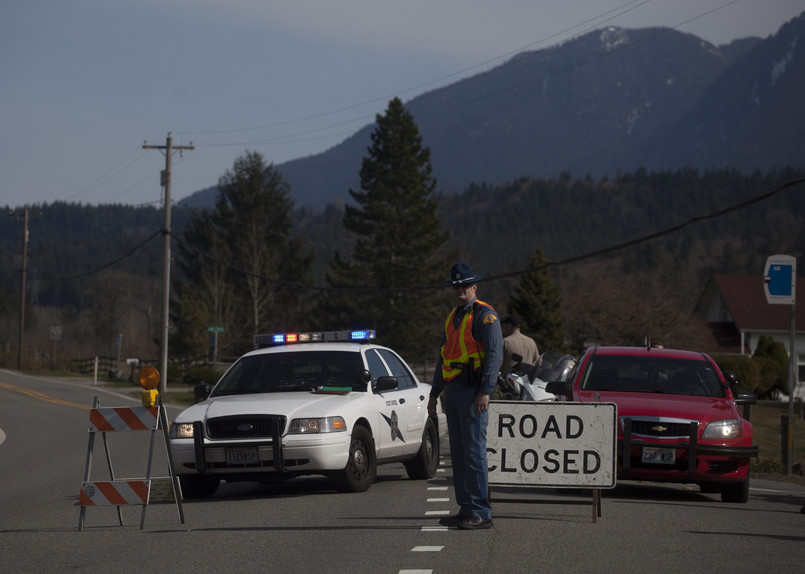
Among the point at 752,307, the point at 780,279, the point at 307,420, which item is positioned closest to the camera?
the point at 307,420

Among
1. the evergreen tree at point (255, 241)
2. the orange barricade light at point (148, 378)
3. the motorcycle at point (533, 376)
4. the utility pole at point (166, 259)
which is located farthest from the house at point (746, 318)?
the orange barricade light at point (148, 378)

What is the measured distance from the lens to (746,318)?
5950cm

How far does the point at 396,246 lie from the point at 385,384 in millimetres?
49219

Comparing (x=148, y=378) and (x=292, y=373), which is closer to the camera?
(x=148, y=378)

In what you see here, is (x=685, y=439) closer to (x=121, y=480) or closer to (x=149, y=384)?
(x=149, y=384)

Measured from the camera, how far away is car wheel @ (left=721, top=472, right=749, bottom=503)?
11172 mm

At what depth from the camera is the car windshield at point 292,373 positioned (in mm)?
12172

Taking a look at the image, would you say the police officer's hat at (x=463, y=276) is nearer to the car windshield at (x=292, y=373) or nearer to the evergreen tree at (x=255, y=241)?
the car windshield at (x=292, y=373)

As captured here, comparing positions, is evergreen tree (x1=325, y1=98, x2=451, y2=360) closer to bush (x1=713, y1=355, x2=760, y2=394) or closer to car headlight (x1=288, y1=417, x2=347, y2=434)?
bush (x1=713, y1=355, x2=760, y2=394)

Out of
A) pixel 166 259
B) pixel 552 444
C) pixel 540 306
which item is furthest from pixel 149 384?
pixel 540 306

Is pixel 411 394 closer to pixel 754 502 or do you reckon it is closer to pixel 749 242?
pixel 754 502

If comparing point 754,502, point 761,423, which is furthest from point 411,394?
point 761,423

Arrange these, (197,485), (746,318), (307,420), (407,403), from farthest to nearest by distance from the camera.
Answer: (746,318) < (407,403) < (197,485) < (307,420)

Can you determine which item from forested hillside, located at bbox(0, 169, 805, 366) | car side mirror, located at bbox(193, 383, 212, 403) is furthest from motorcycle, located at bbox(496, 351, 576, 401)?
forested hillside, located at bbox(0, 169, 805, 366)
